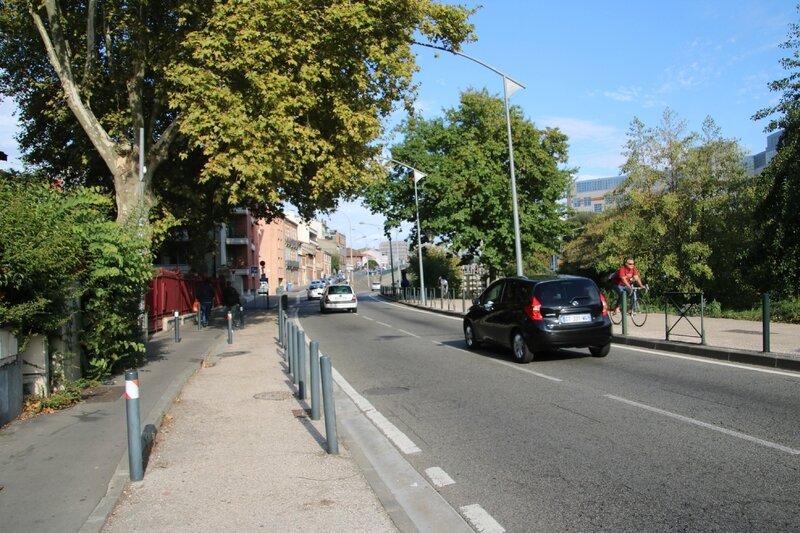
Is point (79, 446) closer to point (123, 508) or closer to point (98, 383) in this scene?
point (123, 508)

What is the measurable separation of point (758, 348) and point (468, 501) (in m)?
8.99

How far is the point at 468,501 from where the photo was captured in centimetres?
450

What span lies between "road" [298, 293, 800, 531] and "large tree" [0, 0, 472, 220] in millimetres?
9333

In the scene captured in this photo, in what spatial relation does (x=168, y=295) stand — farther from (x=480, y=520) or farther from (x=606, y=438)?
(x=480, y=520)

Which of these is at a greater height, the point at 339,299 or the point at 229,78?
the point at 229,78

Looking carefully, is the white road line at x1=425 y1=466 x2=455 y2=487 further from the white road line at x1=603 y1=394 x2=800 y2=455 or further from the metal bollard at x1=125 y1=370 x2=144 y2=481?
the white road line at x1=603 y1=394 x2=800 y2=455

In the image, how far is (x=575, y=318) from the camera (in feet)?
35.9

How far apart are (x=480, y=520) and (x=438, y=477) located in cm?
99

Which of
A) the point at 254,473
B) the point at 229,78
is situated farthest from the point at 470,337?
the point at 229,78

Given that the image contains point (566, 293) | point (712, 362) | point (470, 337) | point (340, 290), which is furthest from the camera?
point (340, 290)

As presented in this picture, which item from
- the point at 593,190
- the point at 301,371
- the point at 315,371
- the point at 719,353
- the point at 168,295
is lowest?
the point at 719,353

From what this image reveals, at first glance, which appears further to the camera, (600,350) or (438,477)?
(600,350)

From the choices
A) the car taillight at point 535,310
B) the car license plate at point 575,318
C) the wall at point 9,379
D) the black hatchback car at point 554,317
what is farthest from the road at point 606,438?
the wall at point 9,379

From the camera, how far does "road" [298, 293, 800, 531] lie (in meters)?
4.18
